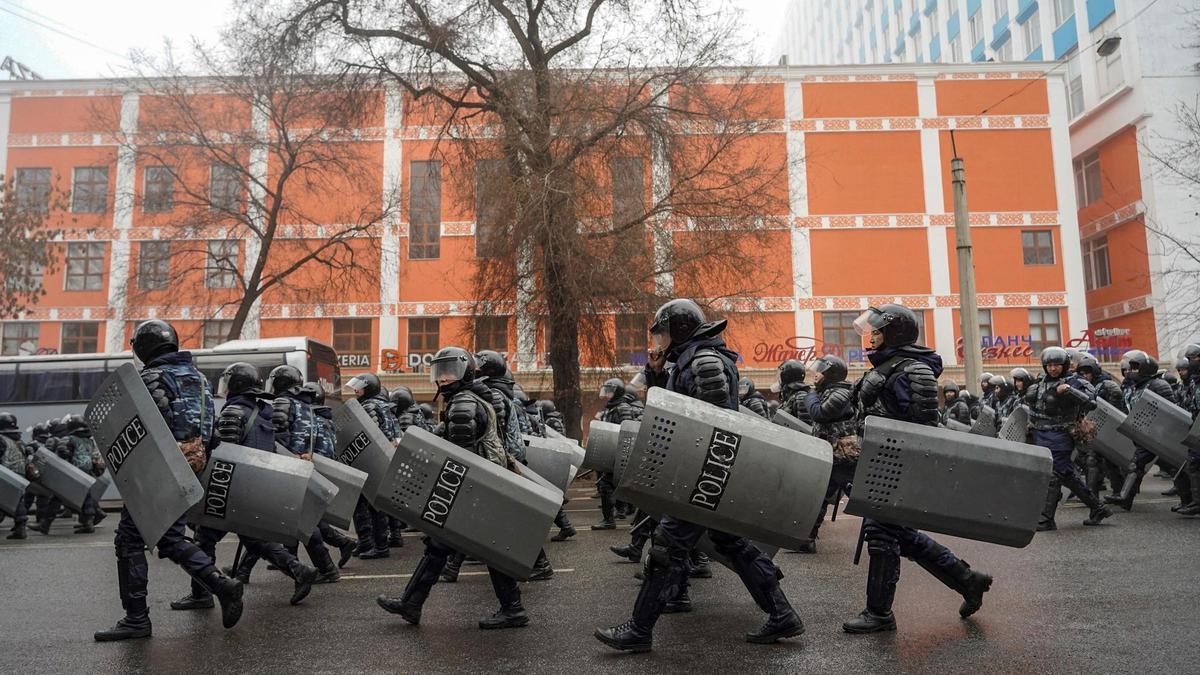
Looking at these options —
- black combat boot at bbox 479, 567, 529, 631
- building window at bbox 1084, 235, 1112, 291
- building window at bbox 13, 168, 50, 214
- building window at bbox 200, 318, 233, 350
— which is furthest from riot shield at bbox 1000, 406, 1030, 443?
building window at bbox 1084, 235, 1112, 291

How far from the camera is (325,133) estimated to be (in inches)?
1102

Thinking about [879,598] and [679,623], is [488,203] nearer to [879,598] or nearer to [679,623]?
[679,623]

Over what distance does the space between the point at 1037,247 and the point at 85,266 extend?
35969 millimetres

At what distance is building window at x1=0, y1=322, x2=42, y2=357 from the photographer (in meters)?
33.7

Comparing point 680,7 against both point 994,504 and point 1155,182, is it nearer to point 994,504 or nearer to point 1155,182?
point 994,504

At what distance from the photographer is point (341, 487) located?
8.30 m

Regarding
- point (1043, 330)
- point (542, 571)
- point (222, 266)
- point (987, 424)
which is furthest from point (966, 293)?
point (222, 266)

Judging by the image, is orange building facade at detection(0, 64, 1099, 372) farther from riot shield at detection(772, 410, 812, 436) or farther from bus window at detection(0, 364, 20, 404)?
riot shield at detection(772, 410, 812, 436)

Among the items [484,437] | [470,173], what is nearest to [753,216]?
[470,173]

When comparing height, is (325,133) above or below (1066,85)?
below

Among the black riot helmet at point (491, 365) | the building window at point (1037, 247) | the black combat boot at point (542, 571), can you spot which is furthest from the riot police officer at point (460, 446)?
the building window at point (1037, 247)

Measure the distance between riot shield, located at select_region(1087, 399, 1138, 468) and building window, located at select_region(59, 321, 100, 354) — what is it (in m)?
33.1

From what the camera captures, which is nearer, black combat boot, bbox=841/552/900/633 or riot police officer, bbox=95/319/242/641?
black combat boot, bbox=841/552/900/633

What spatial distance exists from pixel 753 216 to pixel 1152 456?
9.41 meters
